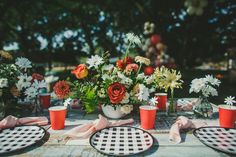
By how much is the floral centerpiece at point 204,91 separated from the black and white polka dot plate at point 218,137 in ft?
1.25

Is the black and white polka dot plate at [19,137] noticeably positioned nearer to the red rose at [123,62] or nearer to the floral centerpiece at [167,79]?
the red rose at [123,62]

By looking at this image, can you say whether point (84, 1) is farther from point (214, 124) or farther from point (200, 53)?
point (214, 124)

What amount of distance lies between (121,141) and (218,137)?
691 mm

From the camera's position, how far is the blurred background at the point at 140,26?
40.1 ft

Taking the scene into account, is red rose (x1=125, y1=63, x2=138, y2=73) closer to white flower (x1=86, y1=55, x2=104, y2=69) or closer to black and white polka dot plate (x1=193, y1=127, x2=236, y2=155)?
white flower (x1=86, y1=55, x2=104, y2=69)

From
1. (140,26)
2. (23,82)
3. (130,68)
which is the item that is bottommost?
(23,82)

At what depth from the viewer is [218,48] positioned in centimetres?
1555

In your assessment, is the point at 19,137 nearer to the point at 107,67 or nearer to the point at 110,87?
the point at 110,87

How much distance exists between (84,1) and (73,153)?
37.7ft

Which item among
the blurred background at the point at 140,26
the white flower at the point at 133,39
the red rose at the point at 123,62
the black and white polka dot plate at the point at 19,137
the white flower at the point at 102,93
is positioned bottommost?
the black and white polka dot plate at the point at 19,137

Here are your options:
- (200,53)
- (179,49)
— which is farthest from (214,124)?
(200,53)

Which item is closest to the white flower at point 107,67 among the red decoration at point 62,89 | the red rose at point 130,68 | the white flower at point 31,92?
the red rose at point 130,68

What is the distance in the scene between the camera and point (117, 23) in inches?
601

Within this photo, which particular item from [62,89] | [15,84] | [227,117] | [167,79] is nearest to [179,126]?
[227,117]
